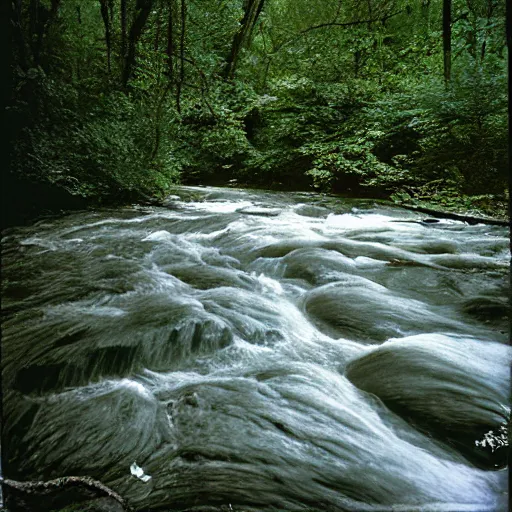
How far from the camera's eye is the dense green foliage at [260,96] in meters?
3.95

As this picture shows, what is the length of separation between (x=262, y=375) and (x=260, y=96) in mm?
5442

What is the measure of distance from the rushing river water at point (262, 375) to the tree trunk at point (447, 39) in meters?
2.97

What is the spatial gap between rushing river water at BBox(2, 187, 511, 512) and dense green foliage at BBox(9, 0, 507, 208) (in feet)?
5.22

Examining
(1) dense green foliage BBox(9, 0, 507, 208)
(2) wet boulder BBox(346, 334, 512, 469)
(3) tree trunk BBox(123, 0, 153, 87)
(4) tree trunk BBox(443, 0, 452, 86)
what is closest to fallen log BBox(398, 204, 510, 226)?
(1) dense green foliage BBox(9, 0, 507, 208)

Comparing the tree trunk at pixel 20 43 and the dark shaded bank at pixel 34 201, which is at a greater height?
the tree trunk at pixel 20 43

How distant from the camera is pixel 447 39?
491 centimetres

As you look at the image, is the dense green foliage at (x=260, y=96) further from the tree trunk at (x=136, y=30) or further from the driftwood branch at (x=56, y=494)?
the driftwood branch at (x=56, y=494)

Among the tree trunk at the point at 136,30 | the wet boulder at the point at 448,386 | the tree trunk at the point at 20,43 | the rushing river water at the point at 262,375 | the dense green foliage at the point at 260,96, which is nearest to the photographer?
the rushing river water at the point at 262,375

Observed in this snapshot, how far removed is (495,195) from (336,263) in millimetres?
3001

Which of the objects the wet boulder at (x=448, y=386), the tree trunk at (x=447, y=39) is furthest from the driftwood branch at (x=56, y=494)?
the tree trunk at (x=447, y=39)

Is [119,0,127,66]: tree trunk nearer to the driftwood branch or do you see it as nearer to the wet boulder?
the wet boulder

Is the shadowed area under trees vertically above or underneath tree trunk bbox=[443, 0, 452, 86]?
underneath

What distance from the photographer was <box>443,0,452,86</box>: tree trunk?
465 cm

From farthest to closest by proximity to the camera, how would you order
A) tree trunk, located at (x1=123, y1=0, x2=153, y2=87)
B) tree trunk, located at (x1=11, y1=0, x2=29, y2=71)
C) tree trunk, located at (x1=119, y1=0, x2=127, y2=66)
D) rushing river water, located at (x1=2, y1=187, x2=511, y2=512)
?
tree trunk, located at (x1=123, y1=0, x2=153, y2=87) → tree trunk, located at (x1=119, y1=0, x2=127, y2=66) → tree trunk, located at (x1=11, y1=0, x2=29, y2=71) → rushing river water, located at (x1=2, y1=187, x2=511, y2=512)
